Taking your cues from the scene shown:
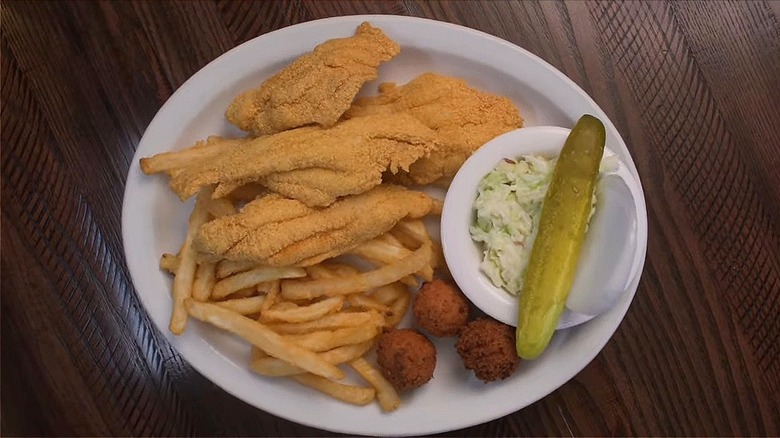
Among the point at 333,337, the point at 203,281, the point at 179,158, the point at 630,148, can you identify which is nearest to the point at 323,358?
the point at 333,337

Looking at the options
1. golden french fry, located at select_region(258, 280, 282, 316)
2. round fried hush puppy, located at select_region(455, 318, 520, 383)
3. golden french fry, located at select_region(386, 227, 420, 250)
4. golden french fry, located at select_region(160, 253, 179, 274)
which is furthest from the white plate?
golden french fry, located at select_region(386, 227, 420, 250)

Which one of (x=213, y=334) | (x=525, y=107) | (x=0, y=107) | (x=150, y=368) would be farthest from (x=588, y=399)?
(x=0, y=107)

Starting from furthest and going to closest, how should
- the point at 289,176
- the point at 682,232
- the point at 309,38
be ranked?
the point at 682,232
the point at 309,38
the point at 289,176

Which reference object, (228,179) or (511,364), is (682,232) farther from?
(228,179)

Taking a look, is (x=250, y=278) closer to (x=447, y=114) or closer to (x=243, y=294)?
(x=243, y=294)

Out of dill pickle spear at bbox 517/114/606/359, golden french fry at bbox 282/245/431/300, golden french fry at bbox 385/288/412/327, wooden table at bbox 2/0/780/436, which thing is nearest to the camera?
dill pickle spear at bbox 517/114/606/359

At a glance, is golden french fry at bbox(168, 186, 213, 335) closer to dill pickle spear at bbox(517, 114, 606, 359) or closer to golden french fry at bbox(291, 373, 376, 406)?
golden french fry at bbox(291, 373, 376, 406)
